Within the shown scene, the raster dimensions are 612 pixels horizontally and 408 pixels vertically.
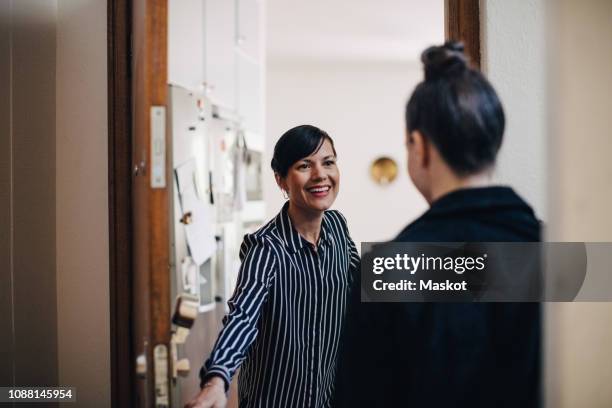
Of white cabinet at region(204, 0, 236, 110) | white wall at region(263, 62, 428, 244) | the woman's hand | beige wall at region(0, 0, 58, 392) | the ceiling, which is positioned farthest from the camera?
white wall at region(263, 62, 428, 244)

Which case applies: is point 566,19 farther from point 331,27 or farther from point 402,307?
point 331,27

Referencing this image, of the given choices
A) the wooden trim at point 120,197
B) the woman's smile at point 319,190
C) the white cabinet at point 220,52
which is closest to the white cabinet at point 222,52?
the white cabinet at point 220,52

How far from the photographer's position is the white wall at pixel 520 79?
1216 millimetres

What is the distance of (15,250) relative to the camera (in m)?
1.35

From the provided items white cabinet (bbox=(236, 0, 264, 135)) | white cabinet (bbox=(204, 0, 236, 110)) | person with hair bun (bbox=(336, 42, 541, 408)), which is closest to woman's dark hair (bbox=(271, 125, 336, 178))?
person with hair bun (bbox=(336, 42, 541, 408))

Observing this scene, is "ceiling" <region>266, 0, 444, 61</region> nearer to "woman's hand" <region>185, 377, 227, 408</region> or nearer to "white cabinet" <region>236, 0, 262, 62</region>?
"white cabinet" <region>236, 0, 262, 62</region>

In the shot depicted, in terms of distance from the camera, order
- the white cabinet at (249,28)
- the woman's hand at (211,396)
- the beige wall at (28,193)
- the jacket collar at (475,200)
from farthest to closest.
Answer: the white cabinet at (249,28), the beige wall at (28,193), the woman's hand at (211,396), the jacket collar at (475,200)

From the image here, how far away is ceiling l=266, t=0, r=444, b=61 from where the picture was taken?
10.8ft

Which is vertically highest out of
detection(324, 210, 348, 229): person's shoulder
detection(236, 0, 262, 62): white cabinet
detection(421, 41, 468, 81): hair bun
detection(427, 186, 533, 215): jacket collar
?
detection(236, 0, 262, 62): white cabinet

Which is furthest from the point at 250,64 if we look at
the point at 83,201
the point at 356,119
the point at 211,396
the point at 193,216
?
the point at 356,119

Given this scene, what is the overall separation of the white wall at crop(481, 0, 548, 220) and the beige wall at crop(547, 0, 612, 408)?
73mm

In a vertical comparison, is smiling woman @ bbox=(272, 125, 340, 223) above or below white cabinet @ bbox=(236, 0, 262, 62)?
below

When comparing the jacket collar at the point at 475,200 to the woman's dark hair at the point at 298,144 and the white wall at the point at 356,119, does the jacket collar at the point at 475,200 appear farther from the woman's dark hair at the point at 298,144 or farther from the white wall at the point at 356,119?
the white wall at the point at 356,119

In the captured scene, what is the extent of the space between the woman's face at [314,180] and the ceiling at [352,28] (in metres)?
2.21
